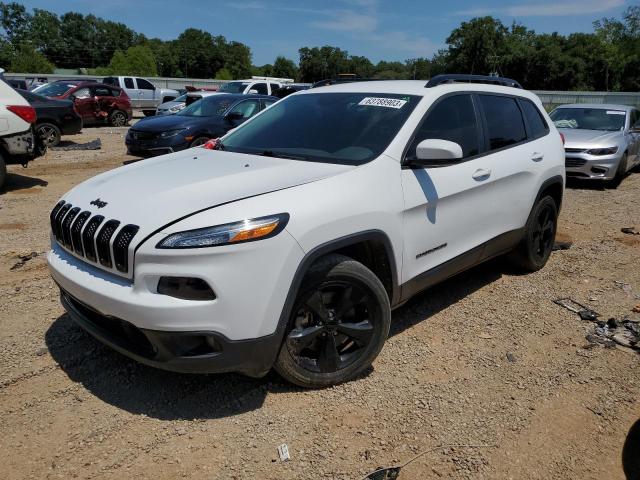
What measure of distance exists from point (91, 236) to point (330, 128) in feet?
5.70

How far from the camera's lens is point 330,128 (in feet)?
12.2

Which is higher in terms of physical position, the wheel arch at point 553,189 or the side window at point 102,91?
the side window at point 102,91

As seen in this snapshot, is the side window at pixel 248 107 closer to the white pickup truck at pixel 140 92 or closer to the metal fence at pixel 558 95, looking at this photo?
the white pickup truck at pixel 140 92

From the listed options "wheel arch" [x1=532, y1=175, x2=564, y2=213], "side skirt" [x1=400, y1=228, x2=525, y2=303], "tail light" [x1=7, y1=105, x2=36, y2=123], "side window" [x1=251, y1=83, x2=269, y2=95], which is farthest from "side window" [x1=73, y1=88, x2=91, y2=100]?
"side skirt" [x1=400, y1=228, x2=525, y2=303]

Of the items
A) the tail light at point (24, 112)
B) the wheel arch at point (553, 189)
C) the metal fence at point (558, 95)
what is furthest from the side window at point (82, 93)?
the wheel arch at point (553, 189)

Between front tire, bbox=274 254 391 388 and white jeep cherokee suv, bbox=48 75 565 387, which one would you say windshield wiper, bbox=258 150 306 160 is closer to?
white jeep cherokee suv, bbox=48 75 565 387

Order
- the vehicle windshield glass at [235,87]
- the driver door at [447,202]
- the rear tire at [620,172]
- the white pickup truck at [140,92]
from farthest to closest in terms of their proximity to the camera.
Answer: the white pickup truck at [140,92], the vehicle windshield glass at [235,87], the rear tire at [620,172], the driver door at [447,202]

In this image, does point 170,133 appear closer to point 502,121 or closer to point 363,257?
point 502,121

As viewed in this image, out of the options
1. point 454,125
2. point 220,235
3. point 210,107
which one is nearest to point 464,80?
point 454,125

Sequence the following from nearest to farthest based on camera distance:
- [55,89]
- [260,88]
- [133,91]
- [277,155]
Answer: [277,155]
[55,89]
[260,88]
[133,91]

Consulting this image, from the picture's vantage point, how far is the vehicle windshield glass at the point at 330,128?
344 centimetres

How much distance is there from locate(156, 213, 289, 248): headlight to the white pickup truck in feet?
74.4

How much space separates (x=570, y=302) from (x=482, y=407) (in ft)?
6.58

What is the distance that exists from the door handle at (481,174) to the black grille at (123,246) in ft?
7.99
